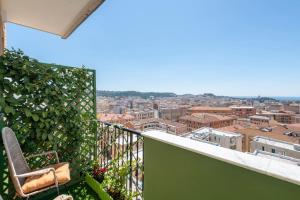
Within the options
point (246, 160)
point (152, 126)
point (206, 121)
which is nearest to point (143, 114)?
point (206, 121)

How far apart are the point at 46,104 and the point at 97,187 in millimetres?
1367

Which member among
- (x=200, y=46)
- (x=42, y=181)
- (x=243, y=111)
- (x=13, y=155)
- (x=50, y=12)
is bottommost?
(x=243, y=111)

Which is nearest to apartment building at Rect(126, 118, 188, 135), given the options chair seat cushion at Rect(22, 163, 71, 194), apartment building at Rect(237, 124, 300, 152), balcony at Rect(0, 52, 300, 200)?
balcony at Rect(0, 52, 300, 200)

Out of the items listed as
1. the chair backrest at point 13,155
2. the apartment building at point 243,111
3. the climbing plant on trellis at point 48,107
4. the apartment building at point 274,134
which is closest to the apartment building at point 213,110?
the apartment building at point 243,111

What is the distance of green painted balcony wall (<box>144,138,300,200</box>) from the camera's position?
1.00m

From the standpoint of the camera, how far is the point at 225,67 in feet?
100

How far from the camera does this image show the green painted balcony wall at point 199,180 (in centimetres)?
100

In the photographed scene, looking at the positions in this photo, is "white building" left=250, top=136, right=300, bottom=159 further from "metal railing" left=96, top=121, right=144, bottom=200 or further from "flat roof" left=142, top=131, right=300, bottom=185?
"flat roof" left=142, top=131, right=300, bottom=185

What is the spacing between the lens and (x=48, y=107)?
243 cm

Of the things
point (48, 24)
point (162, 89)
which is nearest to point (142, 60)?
point (162, 89)

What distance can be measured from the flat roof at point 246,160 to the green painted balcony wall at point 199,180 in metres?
0.03

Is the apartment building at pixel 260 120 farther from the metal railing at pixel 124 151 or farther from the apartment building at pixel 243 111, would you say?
the metal railing at pixel 124 151

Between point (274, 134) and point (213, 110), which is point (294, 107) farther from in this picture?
point (213, 110)

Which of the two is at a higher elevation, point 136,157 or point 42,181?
point 136,157
